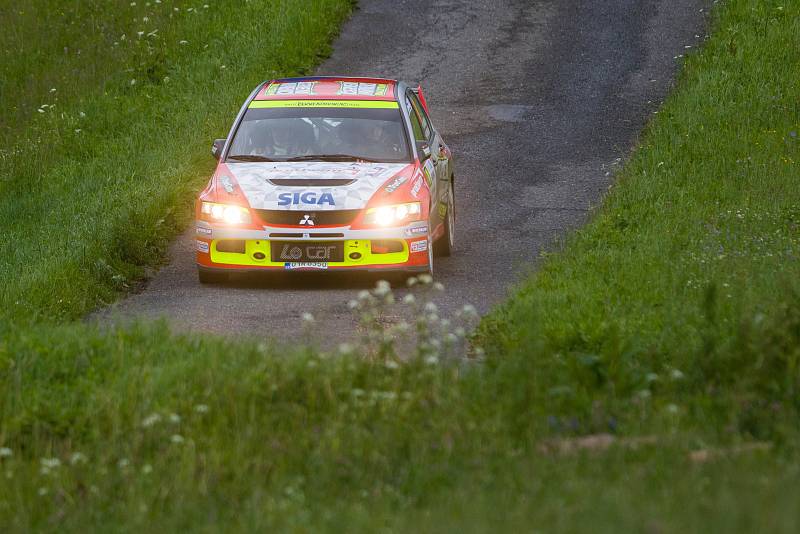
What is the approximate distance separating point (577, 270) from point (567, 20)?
47.7ft

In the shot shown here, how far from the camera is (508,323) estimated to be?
381 inches

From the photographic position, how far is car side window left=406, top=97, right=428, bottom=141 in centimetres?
1374

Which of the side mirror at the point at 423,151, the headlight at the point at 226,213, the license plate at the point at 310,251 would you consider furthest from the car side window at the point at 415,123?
the headlight at the point at 226,213

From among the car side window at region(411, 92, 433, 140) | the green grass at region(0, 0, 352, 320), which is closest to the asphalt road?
the green grass at region(0, 0, 352, 320)

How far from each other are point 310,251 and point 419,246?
0.96 meters

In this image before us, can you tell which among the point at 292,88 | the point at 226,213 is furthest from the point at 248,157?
the point at 292,88

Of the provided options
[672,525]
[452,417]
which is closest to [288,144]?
[452,417]

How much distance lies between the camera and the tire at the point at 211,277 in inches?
495

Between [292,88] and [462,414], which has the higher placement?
[462,414]

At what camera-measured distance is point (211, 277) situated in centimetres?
1267

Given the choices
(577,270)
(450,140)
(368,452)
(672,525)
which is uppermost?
(672,525)

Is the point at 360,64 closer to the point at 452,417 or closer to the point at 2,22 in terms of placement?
the point at 2,22

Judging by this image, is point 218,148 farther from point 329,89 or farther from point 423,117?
point 423,117

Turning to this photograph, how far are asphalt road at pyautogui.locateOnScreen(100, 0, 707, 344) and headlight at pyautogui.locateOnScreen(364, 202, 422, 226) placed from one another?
2.13 feet
